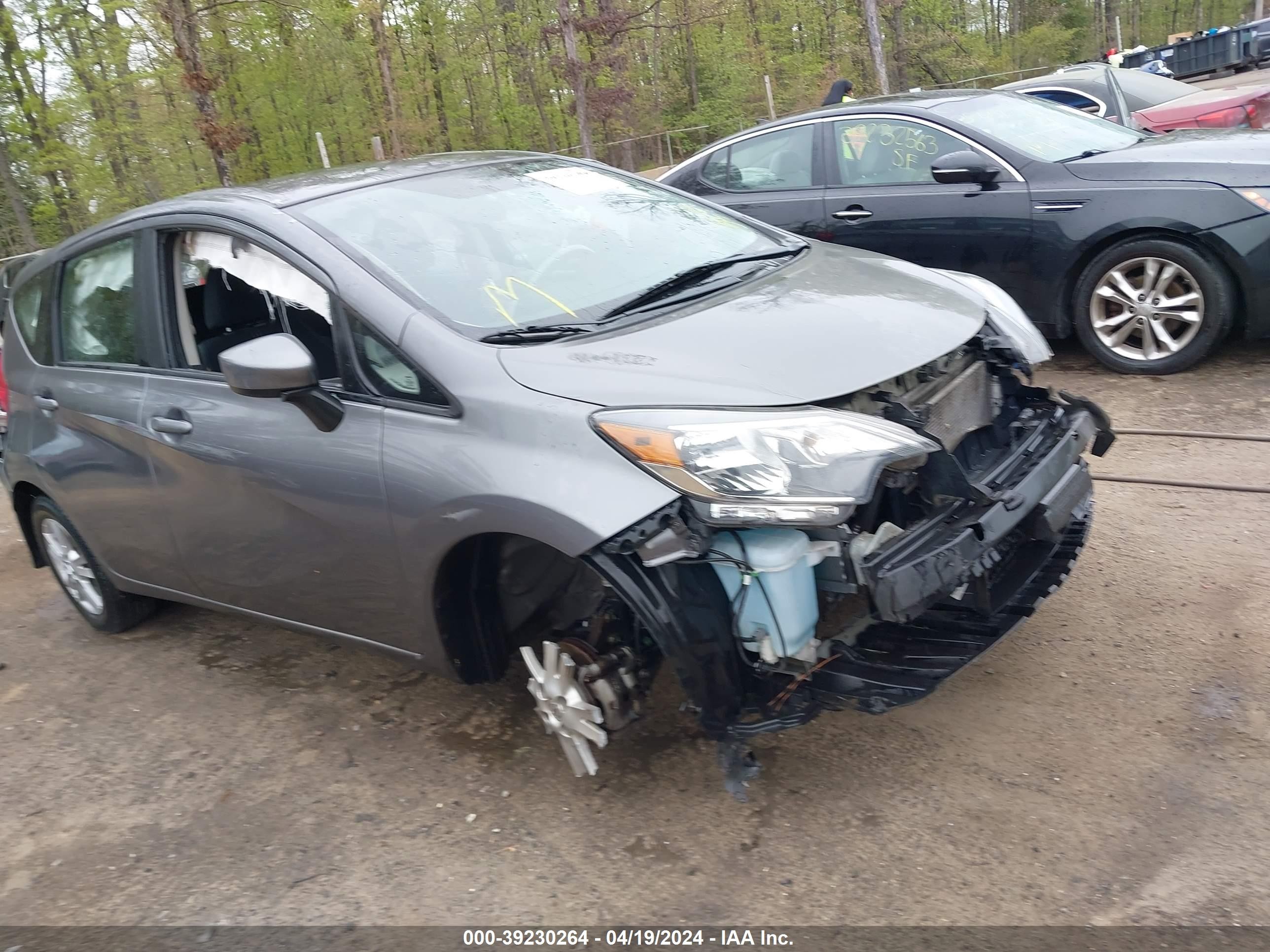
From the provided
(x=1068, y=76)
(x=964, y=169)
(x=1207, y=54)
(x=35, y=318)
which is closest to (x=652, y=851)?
(x=35, y=318)

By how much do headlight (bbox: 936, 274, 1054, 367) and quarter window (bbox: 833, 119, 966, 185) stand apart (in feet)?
8.78

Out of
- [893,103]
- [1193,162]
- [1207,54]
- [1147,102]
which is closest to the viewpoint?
[1193,162]

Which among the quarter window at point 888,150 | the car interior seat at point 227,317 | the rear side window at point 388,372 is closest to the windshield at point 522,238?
the rear side window at point 388,372

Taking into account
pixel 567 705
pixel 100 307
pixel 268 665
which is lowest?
pixel 268 665

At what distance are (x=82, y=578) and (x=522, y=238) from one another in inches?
102

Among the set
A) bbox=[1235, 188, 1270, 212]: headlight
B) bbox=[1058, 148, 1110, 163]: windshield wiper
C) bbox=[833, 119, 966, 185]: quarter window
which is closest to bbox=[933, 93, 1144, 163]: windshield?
bbox=[1058, 148, 1110, 163]: windshield wiper

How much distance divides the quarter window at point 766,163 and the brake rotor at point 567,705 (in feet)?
15.4

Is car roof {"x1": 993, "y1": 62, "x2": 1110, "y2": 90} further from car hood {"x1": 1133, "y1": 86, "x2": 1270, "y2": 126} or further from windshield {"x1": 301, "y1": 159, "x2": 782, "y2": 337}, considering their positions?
windshield {"x1": 301, "y1": 159, "x2": 782, "y2": 337}

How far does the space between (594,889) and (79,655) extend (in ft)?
9.51

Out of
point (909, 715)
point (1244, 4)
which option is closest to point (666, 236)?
point (909, 715)

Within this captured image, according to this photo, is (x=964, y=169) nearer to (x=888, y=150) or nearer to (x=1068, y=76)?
(x=888, y=150)

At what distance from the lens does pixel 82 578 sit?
4602mm

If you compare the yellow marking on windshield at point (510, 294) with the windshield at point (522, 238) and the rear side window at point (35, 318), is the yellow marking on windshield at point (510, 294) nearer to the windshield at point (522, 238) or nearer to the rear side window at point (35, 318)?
the windshield at point (522, 238)

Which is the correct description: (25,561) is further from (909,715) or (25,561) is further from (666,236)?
(909,715)
